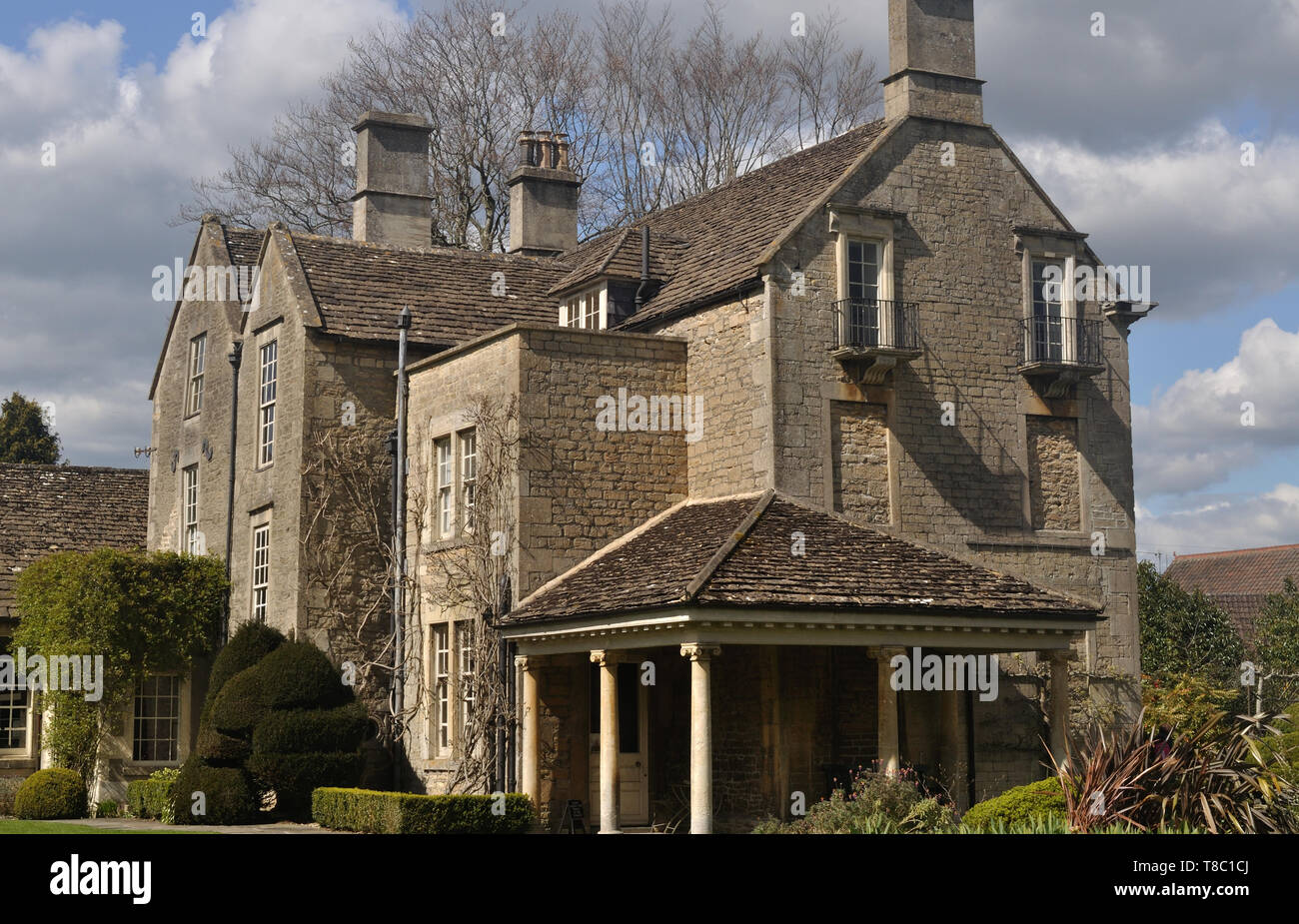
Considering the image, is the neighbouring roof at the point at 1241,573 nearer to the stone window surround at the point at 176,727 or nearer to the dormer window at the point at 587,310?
the dormer window at the point at 587,310

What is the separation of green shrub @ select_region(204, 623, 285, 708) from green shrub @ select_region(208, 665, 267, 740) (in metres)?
1.08

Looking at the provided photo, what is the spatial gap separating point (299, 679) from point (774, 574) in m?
8.08

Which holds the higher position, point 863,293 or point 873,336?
point 863,293

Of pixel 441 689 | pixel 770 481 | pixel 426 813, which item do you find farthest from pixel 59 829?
pixel 770 481

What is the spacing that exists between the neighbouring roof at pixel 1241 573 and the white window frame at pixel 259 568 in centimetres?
2830

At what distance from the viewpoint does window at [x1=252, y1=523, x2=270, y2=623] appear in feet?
92.9

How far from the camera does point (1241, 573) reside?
52781 mm

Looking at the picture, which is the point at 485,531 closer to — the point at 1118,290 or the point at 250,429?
the point at 250,429

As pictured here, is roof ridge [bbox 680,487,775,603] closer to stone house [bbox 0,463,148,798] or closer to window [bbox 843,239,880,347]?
window [bbox 843,239,880,347]

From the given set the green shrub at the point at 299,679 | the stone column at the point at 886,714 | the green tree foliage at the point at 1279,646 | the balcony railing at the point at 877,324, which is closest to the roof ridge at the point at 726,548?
the stone column at the point at 886,714

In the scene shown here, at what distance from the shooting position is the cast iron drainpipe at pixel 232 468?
29788 mm

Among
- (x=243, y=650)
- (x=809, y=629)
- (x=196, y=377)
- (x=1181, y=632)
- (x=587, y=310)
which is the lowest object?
(x=243, y=650)

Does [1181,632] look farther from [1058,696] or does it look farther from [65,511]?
[65,511]
